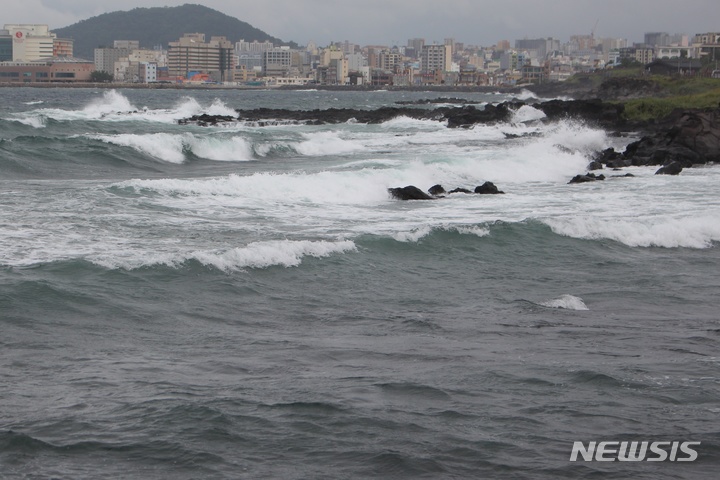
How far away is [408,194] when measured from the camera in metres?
23.3

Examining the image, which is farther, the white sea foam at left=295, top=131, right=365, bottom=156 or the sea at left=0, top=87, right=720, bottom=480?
the white sea foam at left=295, top=131, right=365, bottom=156

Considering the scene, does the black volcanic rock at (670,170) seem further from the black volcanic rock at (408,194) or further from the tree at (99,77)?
the tree at (99,77)

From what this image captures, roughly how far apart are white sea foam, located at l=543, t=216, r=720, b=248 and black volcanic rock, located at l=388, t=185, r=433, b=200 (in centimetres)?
520

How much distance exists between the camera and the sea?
24.3ft

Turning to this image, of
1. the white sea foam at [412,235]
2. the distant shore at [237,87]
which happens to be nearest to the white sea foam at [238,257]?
the white sea foam at [412,235]

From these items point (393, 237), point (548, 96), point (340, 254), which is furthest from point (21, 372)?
point (548, 96)

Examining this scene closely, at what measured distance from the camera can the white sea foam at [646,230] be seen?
17.8m

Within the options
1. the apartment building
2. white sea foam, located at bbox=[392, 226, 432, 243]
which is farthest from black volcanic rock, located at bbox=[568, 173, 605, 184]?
the apartment building

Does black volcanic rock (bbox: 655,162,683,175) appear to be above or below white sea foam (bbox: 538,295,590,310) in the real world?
above

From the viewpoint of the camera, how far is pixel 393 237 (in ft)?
55.1

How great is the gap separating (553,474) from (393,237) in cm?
1000

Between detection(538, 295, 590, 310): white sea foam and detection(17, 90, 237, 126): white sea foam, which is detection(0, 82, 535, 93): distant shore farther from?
detection(538, 295, 590, 310): white sea foam

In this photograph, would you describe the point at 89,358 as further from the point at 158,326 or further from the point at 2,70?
the point at 2,70

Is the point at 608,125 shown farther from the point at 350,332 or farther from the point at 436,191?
the point at 350,332
